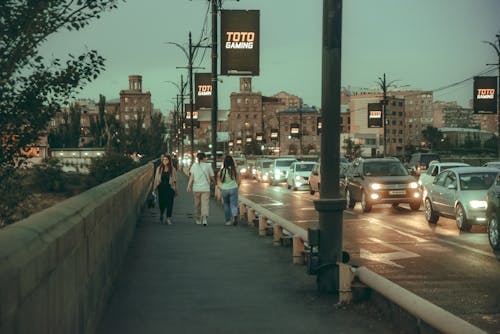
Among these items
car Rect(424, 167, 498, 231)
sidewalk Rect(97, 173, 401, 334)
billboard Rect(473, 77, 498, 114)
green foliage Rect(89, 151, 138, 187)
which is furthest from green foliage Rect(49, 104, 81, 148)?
sidewalk Rect(97, 173, 401, 334)

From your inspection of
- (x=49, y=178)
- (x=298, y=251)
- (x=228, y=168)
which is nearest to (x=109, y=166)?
(x=49, y=178)

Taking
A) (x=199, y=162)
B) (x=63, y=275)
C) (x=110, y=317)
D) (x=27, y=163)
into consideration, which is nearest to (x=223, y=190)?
(x=199, y=162)

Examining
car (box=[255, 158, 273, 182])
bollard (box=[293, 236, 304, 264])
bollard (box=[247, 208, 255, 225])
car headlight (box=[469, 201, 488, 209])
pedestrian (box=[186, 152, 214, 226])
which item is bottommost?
car (box=[255, 158, 273, 182])

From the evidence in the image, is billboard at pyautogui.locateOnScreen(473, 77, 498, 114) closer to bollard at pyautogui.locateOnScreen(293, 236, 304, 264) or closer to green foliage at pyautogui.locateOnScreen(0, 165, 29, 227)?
bollard at pyautogui.locateOnScreen(293, 236, 304, 264)

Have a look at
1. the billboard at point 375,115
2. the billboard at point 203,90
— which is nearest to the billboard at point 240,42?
the billboard at point 203,90

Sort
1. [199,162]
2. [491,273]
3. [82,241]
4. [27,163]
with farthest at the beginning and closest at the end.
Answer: [199,162] → [27,163] → [491,273] → [82,241]

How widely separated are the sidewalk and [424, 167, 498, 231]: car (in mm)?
5231

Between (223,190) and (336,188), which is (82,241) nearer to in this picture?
(336,188)

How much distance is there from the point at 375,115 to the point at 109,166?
24.5m

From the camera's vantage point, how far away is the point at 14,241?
3.40 meters

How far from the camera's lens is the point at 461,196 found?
684 inches

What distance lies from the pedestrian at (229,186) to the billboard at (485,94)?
28503 millimetres

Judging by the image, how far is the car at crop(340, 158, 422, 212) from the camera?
23.5 m

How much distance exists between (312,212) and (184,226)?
20.8 feet
